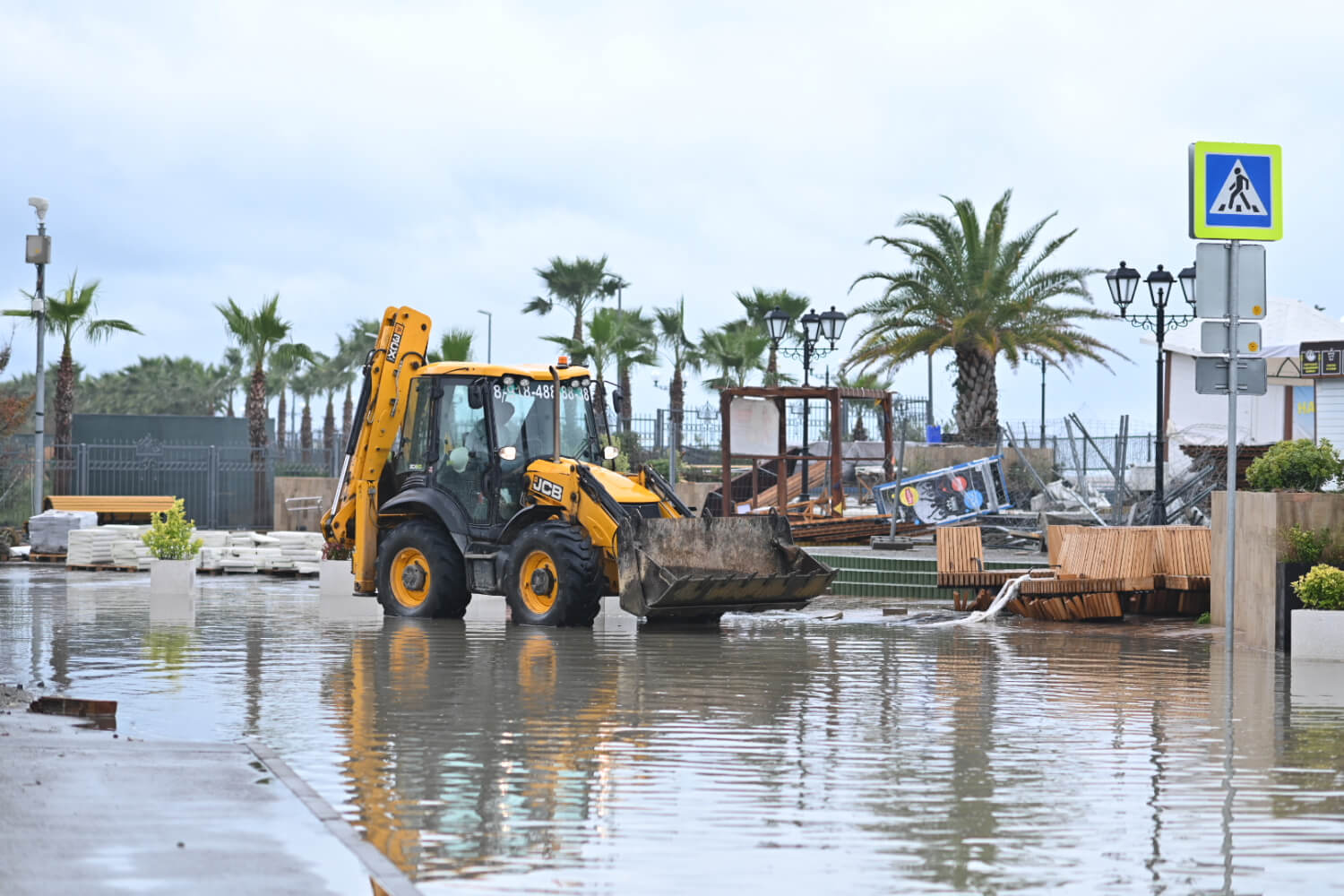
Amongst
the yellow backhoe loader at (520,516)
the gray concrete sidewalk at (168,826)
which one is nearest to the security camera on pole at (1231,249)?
the yellow backhoe loader at (520,516)

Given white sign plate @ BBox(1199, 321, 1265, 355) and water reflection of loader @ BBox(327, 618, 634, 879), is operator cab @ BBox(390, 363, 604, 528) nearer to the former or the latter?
water reflection of loader @ BBox(327, 618, 634, 879)

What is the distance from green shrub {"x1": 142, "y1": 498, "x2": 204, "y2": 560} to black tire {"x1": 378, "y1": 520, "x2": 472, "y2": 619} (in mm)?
2720

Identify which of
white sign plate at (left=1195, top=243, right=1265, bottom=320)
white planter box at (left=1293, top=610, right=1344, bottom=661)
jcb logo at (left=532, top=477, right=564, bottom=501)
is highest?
white sign plate at (left=1195, top=243, right=1265, bottom=320)

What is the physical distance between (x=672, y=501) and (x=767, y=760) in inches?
357

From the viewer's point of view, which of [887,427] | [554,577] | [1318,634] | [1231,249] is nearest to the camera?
[1318,634]

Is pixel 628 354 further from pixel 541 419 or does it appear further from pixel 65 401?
pixel 541 419

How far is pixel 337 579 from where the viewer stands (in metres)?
19.6

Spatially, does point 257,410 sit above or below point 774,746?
above

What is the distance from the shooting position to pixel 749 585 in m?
16.2

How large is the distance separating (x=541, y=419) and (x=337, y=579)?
3.63 m

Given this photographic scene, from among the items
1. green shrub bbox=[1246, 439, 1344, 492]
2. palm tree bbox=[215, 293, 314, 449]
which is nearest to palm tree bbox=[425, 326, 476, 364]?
palm tree bbox=[215, 293, 314, 449]

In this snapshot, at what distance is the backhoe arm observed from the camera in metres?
18.4

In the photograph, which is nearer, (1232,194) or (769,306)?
(1232,194)

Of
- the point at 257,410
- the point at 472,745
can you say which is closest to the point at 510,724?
the point at 472,745
